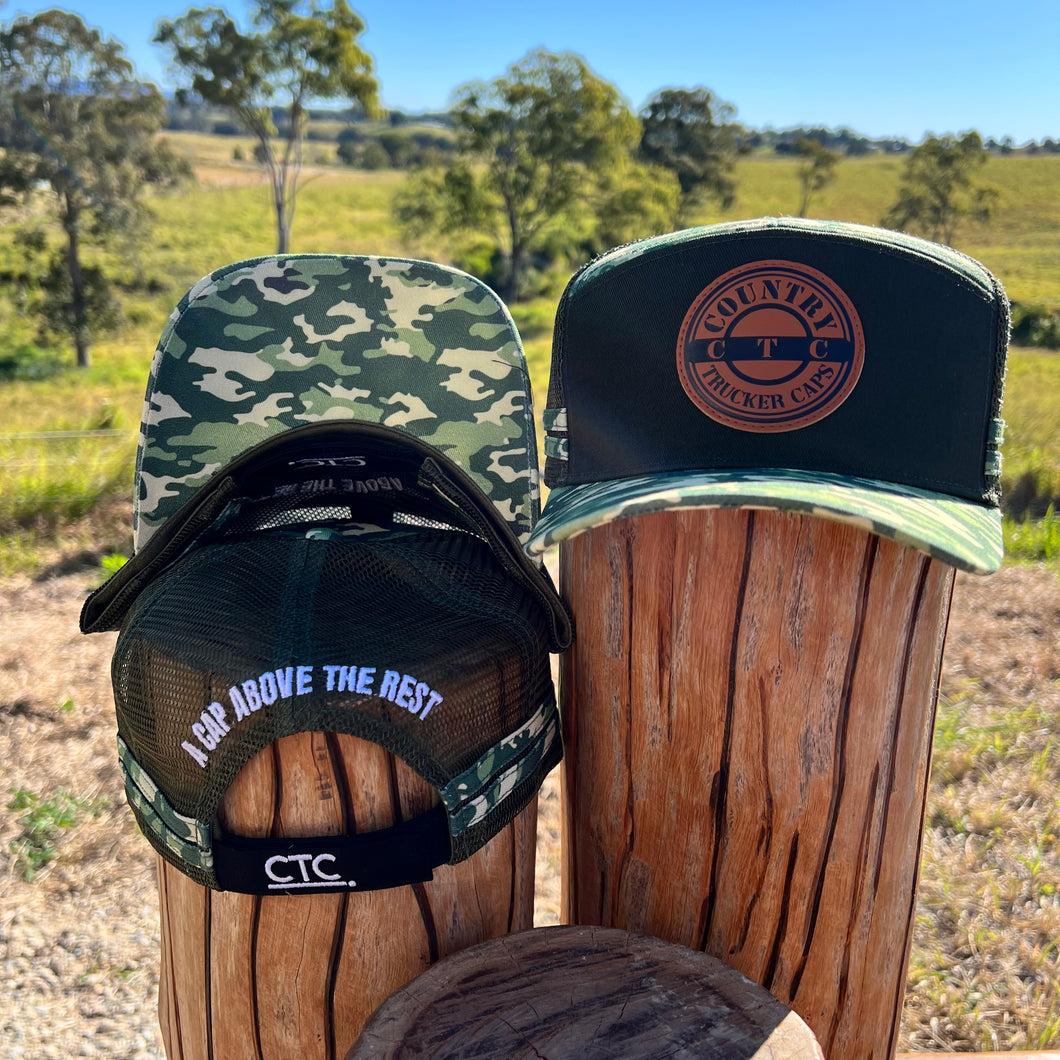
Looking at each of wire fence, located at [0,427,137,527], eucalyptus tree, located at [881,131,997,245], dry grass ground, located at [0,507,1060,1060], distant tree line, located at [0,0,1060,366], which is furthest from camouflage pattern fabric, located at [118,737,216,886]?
eucalyptus tree, located at [881,131,997,245]

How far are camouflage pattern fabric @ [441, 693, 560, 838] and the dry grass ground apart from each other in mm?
1228

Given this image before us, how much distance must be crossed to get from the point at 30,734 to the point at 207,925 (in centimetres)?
216

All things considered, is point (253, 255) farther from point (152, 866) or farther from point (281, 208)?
point (152, 866)

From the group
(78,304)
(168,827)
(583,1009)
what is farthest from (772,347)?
(78,304)

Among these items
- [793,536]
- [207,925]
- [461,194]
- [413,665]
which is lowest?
[207,925]

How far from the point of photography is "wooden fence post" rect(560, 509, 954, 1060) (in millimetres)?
1070

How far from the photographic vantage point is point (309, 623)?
1.06 meters

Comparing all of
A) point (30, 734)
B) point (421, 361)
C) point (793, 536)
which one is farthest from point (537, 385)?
point (793, 536)

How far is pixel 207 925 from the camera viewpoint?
1135 mm

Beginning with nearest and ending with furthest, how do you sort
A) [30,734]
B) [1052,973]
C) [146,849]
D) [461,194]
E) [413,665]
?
1. [413,665]
2. [1052,973]
3. [146,849]
4. [30,734]
5. [461,194]

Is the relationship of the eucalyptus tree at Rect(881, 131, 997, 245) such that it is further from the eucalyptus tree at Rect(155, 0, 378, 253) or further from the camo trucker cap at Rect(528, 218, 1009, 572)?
the camo trucker cap at Rect(528, 218, 1009, 572)

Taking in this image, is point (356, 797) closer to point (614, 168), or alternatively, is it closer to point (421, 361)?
point (421, 361)

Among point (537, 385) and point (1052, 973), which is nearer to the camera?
point (1052, 973)

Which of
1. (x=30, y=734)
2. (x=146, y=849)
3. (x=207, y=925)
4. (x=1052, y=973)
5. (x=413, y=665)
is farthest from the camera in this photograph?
(x=30, y=734)
